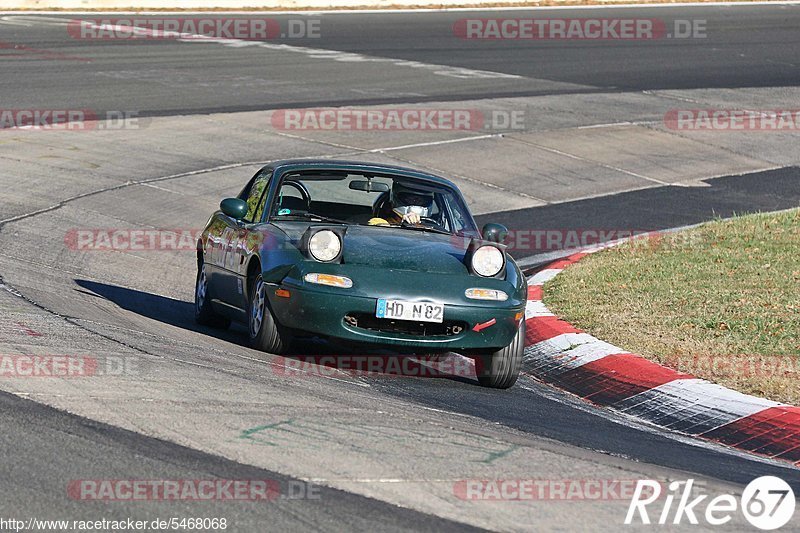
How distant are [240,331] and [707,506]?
5.49 metres

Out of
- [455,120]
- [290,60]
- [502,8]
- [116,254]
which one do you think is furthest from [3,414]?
[502,8]

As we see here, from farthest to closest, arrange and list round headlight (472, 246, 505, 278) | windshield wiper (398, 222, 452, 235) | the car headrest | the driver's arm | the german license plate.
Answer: the car headrest
the driver's arm
windshield wiper (398, 222, 452, 235)
round headlight (472, 246, 505, 278)
the german license plate

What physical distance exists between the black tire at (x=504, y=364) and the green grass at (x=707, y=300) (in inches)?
36.5

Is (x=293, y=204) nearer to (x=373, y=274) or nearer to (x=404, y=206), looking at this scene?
(x=404, y=206)

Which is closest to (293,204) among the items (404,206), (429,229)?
(404,206)

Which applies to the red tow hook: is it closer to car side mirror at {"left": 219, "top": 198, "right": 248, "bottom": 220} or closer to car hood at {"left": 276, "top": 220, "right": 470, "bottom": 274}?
car hood at {"left": 276, "top": 220, "right": 470, "bottom": 274}

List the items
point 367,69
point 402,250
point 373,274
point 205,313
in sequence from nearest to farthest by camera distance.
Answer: point 373,274 → point 402,250 → point 205,313 → point 367,69

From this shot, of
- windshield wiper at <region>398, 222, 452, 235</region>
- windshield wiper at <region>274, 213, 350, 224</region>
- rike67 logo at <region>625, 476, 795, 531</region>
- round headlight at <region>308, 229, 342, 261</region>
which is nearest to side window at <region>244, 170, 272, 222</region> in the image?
windshield wiper at <region>274, 213, 350, 224</region>

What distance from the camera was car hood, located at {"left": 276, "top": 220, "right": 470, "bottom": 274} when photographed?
26.2 ft

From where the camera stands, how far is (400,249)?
26.9ft

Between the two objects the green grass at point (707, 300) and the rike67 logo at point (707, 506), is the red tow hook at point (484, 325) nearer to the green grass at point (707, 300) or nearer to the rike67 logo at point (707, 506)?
the green grass at point (707, 300)

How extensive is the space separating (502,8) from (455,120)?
16348mm

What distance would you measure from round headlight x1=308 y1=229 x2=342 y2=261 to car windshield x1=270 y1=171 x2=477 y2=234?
0.99 meters

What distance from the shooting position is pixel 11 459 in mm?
5160
